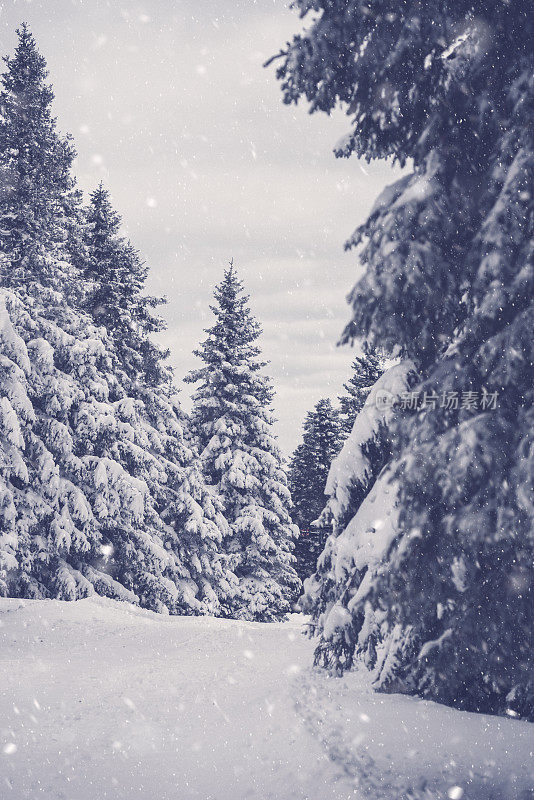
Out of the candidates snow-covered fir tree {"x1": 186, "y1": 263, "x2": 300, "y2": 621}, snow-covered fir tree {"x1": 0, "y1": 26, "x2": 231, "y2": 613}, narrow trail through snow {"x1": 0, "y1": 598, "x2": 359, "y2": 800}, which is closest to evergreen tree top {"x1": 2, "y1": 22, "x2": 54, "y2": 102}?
snow-covered fir tree {"x1": 0, "y1": 26, "x2": 231, "y2": 613}

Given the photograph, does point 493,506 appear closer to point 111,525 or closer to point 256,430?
point 111,525

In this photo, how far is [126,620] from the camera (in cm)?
1549

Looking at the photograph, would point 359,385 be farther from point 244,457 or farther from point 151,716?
point 151,716

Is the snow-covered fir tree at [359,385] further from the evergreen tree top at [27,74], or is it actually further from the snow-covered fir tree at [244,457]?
the evergreen tree top at [27,74]

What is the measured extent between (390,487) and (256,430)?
18.8 metres

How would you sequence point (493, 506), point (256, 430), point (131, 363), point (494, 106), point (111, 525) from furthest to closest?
point (256, 430)
point (131, 363)
point (111, 525)
point (494, 106)
point (493, 506)

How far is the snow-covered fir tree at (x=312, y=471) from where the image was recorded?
3425 centimetres

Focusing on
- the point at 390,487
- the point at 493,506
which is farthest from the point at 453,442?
the point at 390,487

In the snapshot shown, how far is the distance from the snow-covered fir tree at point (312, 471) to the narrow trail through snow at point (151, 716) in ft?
64.4

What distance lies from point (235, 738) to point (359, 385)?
27.1 meters

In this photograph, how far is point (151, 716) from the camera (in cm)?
840
